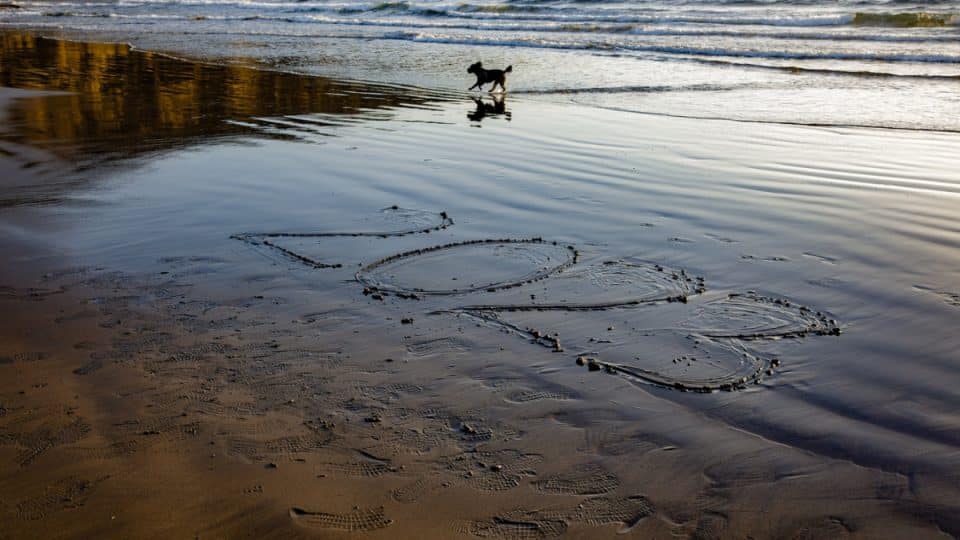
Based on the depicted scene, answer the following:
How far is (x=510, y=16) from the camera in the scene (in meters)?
33.0

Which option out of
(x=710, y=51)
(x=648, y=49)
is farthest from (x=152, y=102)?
(x=710, y=51)

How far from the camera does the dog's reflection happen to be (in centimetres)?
1060

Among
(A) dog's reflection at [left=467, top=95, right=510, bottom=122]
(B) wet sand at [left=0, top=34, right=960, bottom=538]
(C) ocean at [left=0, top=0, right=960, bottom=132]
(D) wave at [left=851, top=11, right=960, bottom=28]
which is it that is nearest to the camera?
(B) wet sand at [left=0, top=34, right=960, bottom=538]

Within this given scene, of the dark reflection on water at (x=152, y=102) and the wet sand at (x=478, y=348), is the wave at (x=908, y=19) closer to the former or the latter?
the dark reflection on water at (x=152, y=102)

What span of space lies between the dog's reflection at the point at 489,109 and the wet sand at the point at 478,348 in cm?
317

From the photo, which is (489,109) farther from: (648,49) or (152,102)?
(648,49)

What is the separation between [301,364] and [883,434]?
2413 millimetres

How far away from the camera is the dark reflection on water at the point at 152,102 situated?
337 inches

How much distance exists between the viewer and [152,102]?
1126 cm

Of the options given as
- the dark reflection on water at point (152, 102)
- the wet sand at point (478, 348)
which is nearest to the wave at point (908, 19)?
the dark reflection on water at point (152, 102)

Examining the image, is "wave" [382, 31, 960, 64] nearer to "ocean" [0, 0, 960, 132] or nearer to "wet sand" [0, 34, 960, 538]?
"ocean" [0, 0, 960, 132]

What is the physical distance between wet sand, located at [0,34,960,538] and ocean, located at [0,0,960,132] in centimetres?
479

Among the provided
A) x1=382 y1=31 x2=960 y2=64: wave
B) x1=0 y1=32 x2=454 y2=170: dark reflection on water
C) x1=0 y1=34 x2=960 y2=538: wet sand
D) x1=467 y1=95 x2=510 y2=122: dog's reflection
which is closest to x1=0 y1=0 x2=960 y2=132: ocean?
x1=382 y1=31 x2=960 y2=64: wave

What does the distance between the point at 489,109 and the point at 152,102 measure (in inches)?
199
